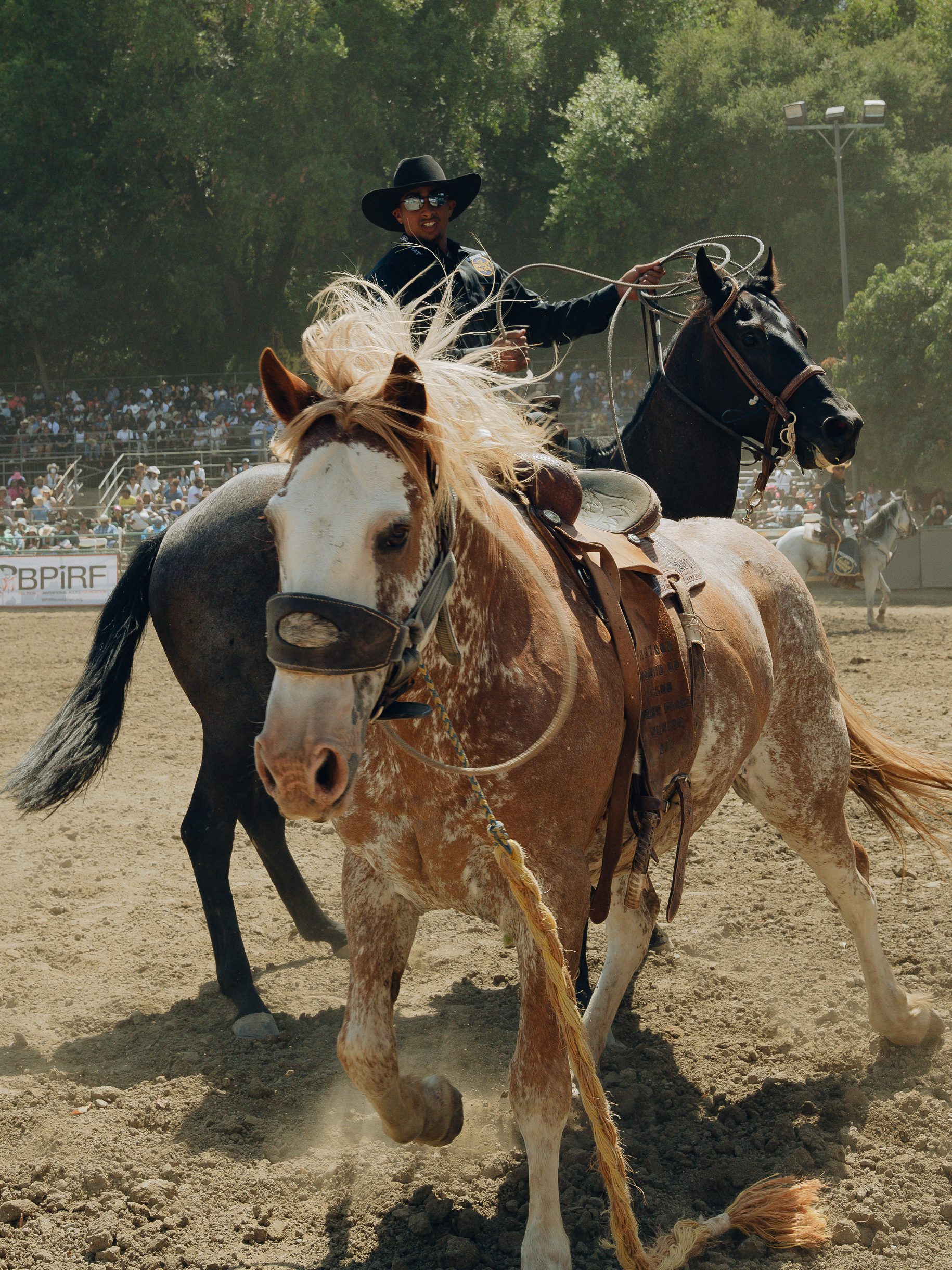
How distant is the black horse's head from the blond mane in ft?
8.26

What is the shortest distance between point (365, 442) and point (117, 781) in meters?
6.04

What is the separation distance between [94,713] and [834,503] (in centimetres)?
1291

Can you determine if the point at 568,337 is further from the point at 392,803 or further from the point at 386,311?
the point at 392,803

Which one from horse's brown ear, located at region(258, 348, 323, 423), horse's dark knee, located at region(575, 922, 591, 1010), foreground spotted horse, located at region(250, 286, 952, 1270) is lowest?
horse's dark knee, located at region(575, 922, 591, 1010)

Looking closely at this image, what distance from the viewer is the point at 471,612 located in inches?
101

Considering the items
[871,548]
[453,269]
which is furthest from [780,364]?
[871,548]

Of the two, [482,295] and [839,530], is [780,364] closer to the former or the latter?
[482,295]

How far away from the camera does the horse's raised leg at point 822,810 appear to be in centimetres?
379

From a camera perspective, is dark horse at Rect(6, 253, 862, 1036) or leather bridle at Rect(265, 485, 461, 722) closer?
leather bridle at Rect(265, 485, 461, 722)

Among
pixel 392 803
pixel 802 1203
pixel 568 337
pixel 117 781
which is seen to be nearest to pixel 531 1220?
pixel 802 1203

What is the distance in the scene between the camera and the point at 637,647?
296 cm

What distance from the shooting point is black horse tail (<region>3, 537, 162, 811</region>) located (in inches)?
178

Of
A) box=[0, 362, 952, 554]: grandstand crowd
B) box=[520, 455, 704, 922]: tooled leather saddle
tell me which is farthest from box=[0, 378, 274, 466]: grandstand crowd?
box=[520, 455, 704, 922]: tooled leather saddle

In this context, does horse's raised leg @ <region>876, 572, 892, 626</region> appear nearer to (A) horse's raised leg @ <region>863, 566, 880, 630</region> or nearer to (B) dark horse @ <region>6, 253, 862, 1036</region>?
(A) horse's raised leg @ <region>863, 566, 880, 630</region>
